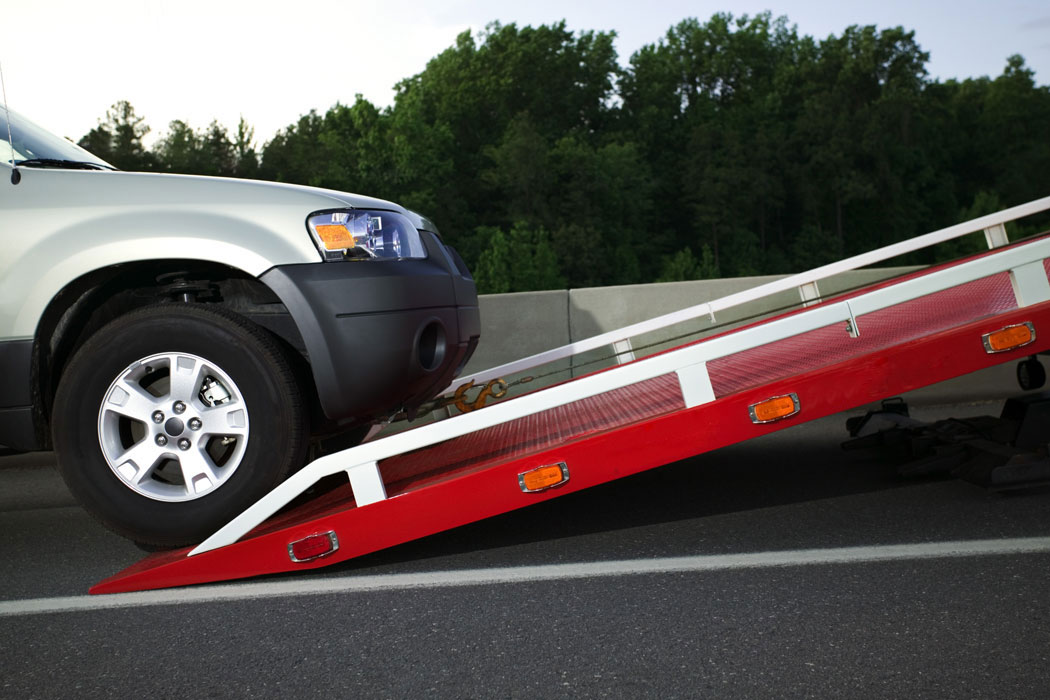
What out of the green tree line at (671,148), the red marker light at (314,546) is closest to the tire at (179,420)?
the red marker light at (314,546)

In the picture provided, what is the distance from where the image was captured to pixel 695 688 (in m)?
2.46

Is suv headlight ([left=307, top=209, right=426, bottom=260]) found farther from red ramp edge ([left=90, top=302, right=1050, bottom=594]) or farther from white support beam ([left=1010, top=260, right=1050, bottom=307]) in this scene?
white support beam ([left=1010, top=260, right=1050, bottom=307])

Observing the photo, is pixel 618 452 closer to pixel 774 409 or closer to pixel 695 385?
pixel 695 385

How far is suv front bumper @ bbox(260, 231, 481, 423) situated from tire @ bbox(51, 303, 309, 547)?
0.17 m

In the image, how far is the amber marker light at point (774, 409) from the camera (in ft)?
11.6

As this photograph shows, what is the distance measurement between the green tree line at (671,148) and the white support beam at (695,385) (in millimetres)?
75970

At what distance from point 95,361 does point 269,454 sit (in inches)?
29.5

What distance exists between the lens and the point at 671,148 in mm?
97062

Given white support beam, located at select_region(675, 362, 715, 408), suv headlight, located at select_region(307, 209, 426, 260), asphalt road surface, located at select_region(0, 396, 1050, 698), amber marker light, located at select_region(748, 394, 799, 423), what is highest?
suv headlight, located at select_region(307, 209, 426, 260)

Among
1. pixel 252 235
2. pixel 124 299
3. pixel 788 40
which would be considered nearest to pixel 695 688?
pixel 252 235

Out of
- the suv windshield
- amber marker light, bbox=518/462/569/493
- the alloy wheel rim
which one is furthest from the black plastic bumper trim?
amber marker light, bbox=518/462/569/493

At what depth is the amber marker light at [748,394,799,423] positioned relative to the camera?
139 inches

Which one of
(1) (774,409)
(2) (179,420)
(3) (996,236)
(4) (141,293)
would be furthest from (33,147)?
(3) (996,236)

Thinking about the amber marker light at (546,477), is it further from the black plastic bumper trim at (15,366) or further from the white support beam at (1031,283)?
the black plastic bumper trim at (15,366)
